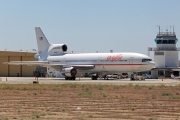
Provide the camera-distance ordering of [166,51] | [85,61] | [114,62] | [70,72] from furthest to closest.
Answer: [166,51] → [85,61] → [70,72] → [114,62]

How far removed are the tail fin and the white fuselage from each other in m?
7.04

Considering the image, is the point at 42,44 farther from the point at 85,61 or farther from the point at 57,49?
the point at 85,61

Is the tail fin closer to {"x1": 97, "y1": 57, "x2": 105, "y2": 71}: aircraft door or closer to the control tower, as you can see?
{"x1": 97, "y1": 57, "x2": 105, "y2": 71}: aircraft door

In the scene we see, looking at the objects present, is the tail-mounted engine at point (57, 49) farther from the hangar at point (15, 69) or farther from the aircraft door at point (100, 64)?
the hangar at point (15, 69)

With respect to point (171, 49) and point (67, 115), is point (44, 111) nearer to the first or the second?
point (67, 115)

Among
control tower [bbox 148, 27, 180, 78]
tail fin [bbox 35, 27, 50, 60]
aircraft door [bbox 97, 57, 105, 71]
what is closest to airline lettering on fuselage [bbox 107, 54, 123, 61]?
aircraft door [bbox 97, 57, 105, 71]

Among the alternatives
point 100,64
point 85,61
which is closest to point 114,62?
point 100,64

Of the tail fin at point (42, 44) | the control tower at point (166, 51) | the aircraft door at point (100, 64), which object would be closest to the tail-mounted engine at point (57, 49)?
the tail fin at point (42, 44)

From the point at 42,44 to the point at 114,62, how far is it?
19040 mm

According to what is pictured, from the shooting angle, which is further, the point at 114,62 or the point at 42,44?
the point at 42,44

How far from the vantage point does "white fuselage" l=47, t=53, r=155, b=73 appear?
204 ft

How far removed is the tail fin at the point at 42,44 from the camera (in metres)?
76.4

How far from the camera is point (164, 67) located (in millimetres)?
99312

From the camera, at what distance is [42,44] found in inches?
3059
